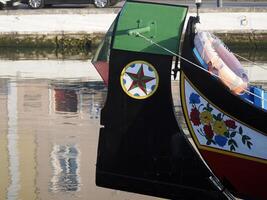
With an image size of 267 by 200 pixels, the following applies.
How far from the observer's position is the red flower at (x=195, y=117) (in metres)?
5.55

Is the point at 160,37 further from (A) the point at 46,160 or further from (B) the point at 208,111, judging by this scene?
(A) the point at 46,160

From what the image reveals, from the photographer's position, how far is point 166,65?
553 centimetres

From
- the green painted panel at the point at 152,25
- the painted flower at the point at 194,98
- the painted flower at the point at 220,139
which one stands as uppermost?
the green painted panel at the point at 152,25

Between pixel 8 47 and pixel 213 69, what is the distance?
1838 cm

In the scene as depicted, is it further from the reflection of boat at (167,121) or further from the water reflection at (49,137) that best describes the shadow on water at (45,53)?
the reflection of boat at (167,121)

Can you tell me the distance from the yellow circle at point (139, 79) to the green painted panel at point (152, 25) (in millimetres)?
127

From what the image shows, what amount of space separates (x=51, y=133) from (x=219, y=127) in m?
4.73

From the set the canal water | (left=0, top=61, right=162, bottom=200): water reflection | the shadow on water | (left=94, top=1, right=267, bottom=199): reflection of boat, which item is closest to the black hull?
(left=94, top=1, right=267, bottom=199): reflection of boat

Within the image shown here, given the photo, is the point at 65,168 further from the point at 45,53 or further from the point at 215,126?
the point at 45,53

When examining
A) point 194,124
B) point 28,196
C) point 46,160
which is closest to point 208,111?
point 194,124

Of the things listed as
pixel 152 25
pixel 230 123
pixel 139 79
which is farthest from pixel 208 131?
pixel 152 25

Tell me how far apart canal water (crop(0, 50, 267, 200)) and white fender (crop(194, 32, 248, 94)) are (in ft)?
2.58

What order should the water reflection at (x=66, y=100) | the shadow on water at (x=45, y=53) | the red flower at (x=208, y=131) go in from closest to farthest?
the red flower at (x=208, y=131) → the water reflection at (x=66, y=100) → the shadow on water at (x=45, y=53)

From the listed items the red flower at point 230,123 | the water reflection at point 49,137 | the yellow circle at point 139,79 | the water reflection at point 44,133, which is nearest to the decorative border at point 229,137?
the red flower at point 230,123
